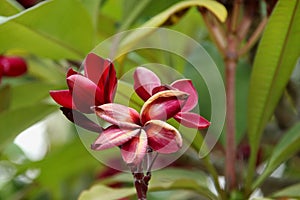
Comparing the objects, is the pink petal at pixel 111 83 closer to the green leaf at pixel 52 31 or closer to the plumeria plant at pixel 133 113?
the plumeria plant at pixel 133 113

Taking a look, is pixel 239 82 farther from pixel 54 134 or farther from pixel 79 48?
pixel 54 134

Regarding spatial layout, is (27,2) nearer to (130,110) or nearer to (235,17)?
(235,17)

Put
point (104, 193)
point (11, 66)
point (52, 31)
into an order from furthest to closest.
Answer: point (11, 66)
point (52, 31)
point (104, 193)

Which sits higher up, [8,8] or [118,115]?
[8,8]

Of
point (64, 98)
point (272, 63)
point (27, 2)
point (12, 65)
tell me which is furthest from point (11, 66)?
point (64, 98)

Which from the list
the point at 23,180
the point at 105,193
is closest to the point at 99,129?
the point at 105,193

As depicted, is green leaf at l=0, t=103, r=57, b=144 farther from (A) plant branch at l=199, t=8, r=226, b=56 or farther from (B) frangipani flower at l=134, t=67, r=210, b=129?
(B) frangipani flower at l=134, t=67, r=210, b=129

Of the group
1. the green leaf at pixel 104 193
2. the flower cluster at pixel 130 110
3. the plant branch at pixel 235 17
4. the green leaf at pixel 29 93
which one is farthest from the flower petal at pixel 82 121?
the green leaf at pixel 29 93
